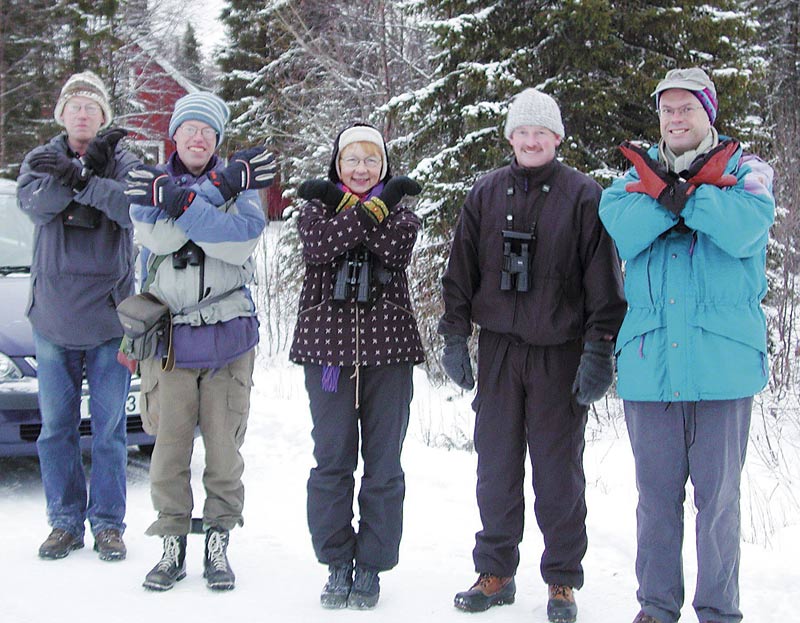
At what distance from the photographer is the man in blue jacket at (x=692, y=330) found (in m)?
3.01

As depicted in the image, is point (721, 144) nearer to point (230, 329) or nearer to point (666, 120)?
point (666, 120)

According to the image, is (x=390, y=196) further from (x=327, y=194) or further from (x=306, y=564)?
(x=306, y=564)

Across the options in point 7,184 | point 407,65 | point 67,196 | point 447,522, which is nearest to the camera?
point 67,196

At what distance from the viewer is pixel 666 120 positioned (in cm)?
317

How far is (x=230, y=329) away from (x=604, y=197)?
1.67 m

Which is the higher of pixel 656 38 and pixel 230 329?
pixel 656 38

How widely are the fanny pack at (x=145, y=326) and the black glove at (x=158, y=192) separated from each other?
1.30 ft

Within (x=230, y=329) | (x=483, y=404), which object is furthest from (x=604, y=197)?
(x=230, y=329)

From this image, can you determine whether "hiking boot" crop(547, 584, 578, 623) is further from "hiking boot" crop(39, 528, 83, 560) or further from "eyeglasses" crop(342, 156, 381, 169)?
"hiking boot" crop(39, 528, 83, 560)

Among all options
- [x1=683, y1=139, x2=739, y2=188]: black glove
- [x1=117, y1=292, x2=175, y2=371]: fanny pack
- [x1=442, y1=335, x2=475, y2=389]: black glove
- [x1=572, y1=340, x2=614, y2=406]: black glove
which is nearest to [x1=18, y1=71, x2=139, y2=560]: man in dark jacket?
[x1=117, y1=292, x2=175, y2=371]: fanny pack

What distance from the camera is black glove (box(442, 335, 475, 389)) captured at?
3605 mm

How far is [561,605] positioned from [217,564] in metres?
1.47

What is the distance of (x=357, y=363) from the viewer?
3.57 meters

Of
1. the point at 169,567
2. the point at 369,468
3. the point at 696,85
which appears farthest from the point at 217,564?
the point at 696,85
